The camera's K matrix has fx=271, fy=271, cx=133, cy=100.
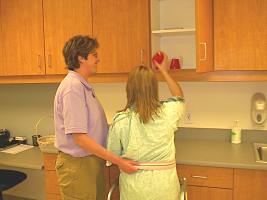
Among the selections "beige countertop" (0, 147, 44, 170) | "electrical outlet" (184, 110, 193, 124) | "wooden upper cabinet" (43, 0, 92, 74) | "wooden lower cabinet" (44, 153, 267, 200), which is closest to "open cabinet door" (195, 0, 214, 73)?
"electrical outlet" (184, 110, 193, 124)

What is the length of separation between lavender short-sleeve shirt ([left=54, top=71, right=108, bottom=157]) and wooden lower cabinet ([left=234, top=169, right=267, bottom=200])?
84cm

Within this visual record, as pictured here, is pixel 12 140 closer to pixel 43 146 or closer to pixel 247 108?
pixel 43 146

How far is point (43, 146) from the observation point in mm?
2160

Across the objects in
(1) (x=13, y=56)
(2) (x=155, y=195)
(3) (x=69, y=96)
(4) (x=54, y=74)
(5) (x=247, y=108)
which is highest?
(1) (x=13, y=56)

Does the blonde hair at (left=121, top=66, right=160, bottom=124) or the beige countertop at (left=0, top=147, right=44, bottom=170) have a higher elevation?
the blonde hair at (left=121, top=66, right=160, bottom=124)

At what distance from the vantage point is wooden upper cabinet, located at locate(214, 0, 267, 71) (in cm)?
169

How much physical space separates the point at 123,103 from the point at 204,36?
107cm

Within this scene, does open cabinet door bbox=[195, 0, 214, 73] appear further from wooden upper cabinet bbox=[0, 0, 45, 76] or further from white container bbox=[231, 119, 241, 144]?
wooden upper cabinet bbox=[0, 0, 45, 76]

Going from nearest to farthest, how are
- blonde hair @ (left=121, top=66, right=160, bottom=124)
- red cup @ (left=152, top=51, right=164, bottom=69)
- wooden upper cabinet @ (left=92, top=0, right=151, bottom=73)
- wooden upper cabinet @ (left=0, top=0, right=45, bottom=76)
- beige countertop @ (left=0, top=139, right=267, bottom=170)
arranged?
blonde hair @ (left=121, top=66, right=160, bottom=124)
beige countertop @ (left=0, top=139, right=267, bottom=170)
red cup @ (left=152, top=51, right=164, bottom=69)
wooden upper cabinet @ (left=92, top=0, right=151, bottom=73)
wooden upper cabinet @ (left=0, top=0, right=45, bottom=76)

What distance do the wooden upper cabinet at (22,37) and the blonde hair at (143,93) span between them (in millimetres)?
1127

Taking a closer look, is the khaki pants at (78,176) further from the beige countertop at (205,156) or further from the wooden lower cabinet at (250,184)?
the wooden lower cabinet at (250,184)

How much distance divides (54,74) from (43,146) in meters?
0.59

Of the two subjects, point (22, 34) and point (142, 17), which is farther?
point (22, 34)

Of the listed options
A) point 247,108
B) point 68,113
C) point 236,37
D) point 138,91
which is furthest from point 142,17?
point 247,108
